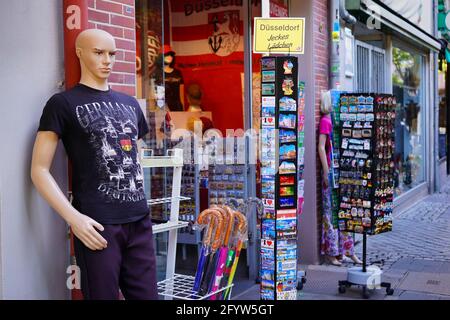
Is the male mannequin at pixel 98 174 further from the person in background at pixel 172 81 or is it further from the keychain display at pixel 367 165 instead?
the person in background at pixel 172 81

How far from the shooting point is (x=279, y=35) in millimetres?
4477

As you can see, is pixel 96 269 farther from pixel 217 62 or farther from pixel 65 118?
pixel 217 62

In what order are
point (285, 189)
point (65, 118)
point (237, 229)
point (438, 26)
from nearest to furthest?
1. point (65, 118)
2. point (237, 229)
3. point (285, 189)
4. point (438, 26)

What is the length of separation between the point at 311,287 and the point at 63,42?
12.4 feet

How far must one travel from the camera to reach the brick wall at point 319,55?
709cm

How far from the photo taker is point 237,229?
412 cm

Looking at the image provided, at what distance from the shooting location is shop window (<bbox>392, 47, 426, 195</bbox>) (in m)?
11.5

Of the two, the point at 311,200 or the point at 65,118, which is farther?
the point at 311,200

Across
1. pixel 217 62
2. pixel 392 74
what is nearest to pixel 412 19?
pixel 392 74

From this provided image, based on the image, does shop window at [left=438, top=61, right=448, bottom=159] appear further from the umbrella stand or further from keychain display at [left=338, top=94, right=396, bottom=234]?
the umbrella stand

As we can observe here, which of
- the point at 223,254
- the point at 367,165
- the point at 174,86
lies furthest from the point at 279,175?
the point at 174,86

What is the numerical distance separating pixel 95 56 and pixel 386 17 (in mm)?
6625

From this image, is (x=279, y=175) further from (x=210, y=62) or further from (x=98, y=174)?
(x=210, y=62)

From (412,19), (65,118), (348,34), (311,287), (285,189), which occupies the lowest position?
(311,287)
